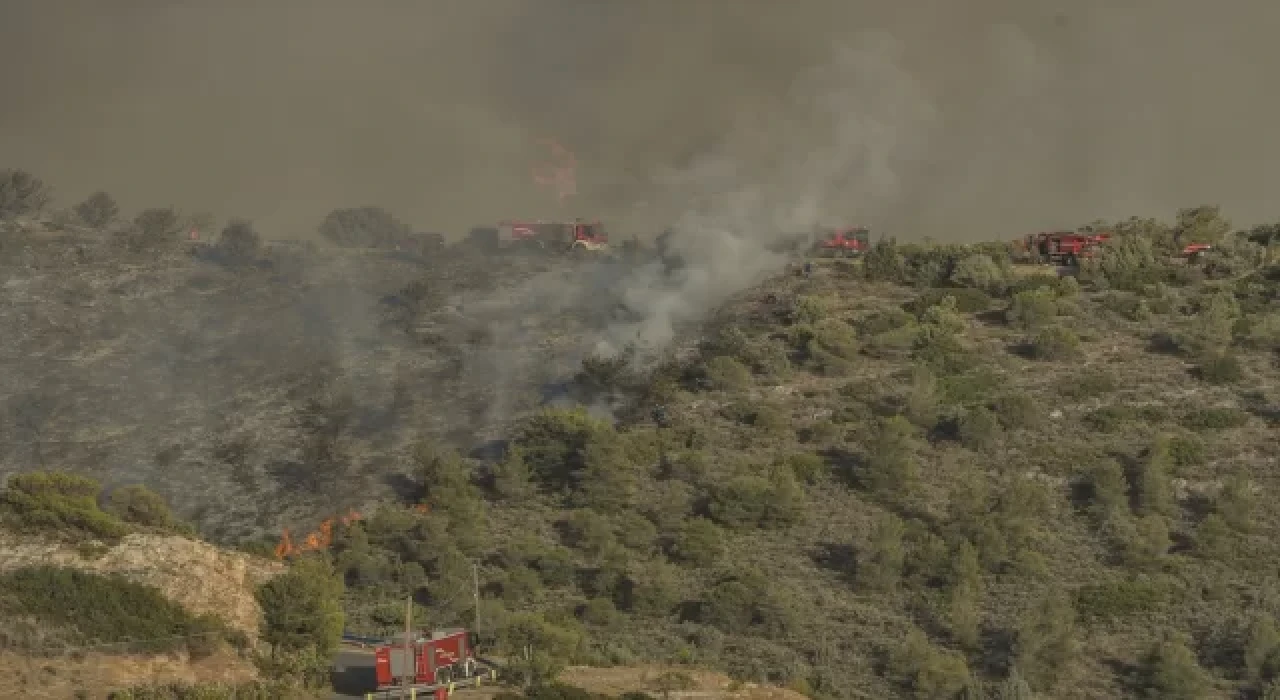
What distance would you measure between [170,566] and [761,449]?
22.5 metres

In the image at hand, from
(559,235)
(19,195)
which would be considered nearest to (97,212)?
(19,195)

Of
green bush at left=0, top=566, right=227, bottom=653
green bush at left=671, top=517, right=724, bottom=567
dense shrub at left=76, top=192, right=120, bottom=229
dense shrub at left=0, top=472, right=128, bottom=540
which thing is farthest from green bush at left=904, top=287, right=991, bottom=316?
dense shrub at left=76, top=192, right=120, bottom=229

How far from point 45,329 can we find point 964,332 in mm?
44148

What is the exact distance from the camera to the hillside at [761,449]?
131ft

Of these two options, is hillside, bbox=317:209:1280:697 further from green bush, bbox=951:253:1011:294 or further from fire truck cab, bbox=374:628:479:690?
green bush, bbox=951:253:1011:294

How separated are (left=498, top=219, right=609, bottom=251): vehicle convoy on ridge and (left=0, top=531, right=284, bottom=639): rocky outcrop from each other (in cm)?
5211

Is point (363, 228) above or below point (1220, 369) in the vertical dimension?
above

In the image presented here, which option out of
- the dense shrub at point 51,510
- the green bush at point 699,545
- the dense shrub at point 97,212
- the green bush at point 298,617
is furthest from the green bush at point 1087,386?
the dense shrub at point 97,212

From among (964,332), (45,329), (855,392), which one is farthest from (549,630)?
(45,329)

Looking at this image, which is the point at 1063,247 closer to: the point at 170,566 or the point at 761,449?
the point at 761,449

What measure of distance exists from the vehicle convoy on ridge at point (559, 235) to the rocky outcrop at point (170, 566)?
2051 inches

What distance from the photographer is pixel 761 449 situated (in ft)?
174

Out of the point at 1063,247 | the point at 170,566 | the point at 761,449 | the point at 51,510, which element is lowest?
the point at 170,566

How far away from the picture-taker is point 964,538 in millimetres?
44188
